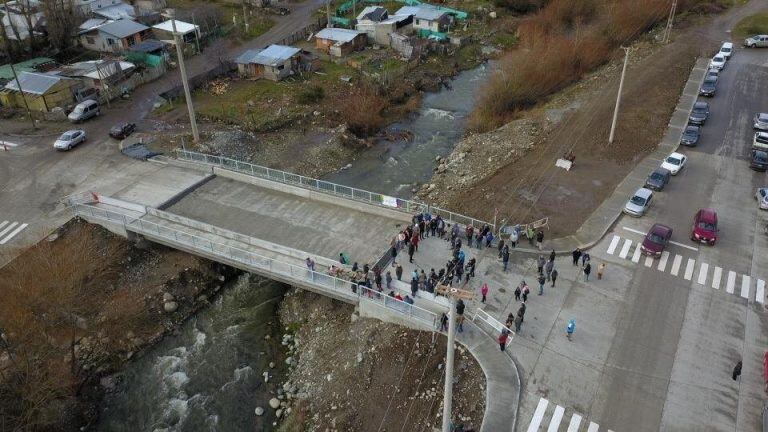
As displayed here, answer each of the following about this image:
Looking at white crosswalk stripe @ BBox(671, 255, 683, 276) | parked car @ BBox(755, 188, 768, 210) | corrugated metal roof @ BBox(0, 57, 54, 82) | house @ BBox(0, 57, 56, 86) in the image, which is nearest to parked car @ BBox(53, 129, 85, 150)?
house @ BBox(0, 57, 56, 86)

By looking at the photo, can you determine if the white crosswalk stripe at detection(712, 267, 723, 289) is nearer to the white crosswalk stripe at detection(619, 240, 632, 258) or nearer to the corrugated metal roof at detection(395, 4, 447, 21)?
the white crosswalk stripe at detection(619, 240, 632, 258)

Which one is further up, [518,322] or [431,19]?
[431,19]

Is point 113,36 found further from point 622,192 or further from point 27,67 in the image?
point 622,192

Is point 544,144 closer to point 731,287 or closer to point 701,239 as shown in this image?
point 701,239

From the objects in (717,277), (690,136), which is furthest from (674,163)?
(717,277)

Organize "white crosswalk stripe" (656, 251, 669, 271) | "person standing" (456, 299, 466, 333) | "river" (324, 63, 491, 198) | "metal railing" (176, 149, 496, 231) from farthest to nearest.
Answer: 1. "river" (324, 63, 491, 198)
2. "metal railing" (176, 149, 496, 231)
3. "white crosswalk stripe" (656, 251, 669, 271)
4. "person standing" (456, 299, 466, 333)

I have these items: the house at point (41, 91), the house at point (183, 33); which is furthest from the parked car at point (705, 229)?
the house at point (183, 33)
